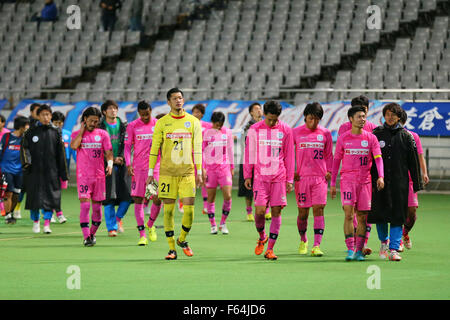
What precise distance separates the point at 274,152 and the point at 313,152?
2.00 ft

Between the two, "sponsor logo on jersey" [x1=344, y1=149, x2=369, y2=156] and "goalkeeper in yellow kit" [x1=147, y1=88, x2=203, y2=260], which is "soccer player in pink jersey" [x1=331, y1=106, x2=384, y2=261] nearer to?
"sponsor logo on jersey" [x1=344, y1=149, x2=369, y2=156]

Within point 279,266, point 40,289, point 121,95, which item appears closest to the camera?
point 40,289

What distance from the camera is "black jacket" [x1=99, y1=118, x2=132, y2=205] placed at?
14812 mm

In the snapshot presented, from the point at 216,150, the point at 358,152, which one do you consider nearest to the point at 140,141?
the point at 216,150

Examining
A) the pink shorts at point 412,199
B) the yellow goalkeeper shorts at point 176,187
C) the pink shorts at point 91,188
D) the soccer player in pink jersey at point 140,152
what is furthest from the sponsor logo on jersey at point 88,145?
the pink shorts at point 412,199

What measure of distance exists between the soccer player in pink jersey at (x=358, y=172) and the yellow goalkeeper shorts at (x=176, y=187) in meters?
1.93

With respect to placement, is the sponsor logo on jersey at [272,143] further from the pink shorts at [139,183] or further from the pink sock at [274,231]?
the pink shorts at [139,183]

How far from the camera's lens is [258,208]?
12.2 metres

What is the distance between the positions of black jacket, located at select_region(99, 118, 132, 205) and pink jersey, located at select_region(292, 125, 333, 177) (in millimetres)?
3683

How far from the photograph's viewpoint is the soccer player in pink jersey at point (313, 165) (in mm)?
12305

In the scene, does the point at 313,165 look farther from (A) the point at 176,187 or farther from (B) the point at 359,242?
(A) the point at 176,187

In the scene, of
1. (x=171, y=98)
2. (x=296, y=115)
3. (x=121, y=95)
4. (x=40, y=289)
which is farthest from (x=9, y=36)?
(x=40, y=289)

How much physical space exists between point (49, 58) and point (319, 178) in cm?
2284
